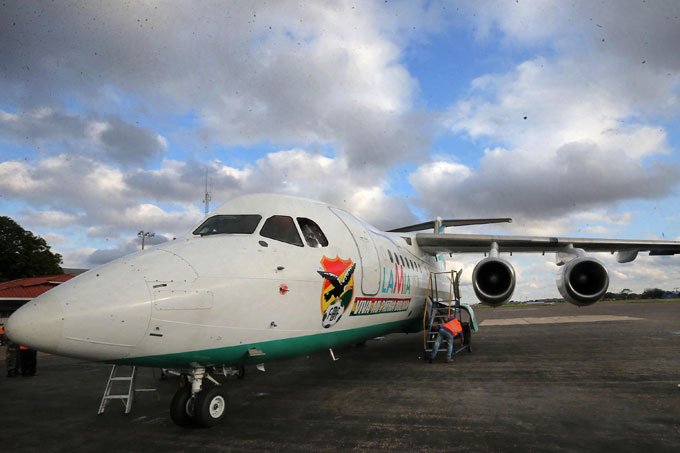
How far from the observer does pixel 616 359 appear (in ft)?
32.5

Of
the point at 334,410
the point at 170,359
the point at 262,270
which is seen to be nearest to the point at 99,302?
the point at 170,359

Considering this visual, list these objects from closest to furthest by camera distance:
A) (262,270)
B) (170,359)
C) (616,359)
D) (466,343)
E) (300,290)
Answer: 1. (170,359)
2. (262,270)
3. (300,290)
4. (616,359)
5. (466,343)

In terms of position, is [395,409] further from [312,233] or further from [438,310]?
[438,310]

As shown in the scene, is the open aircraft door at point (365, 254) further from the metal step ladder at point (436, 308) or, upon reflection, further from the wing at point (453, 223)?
the wing at point (453, 223)

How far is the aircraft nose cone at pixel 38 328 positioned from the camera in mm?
3656

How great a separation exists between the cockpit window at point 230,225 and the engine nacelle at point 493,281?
6.82m

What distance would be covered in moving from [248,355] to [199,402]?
80 cm

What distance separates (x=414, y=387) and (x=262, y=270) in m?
4.00

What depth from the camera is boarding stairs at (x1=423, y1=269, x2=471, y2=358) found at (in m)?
11.6

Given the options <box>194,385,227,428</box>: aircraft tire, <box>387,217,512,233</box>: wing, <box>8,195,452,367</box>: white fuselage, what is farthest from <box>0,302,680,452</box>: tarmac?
<box>387,217,512,233</box>: wing

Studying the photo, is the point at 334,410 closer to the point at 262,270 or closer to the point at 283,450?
the point at 283,450

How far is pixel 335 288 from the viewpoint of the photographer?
252 inches

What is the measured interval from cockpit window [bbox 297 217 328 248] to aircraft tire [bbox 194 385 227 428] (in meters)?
2.24

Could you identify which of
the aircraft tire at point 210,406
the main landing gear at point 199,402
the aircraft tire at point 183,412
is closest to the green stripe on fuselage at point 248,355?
the main landing gear at point 199,402
